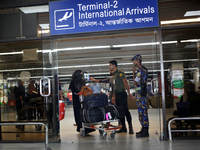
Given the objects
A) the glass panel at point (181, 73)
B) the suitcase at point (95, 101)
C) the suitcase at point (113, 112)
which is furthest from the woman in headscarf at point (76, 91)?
the glass panel at point (181, 73)

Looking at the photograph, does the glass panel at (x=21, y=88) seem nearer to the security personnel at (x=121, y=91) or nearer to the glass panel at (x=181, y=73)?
the security personnel at (x=121, y=91)

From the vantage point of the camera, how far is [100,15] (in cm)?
447

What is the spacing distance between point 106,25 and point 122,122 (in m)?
2.31

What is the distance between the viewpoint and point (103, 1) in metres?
4.48

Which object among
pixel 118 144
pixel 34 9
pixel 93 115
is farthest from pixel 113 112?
pixel 34 9

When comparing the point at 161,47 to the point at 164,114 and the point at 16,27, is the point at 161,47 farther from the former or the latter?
the point at 16,27

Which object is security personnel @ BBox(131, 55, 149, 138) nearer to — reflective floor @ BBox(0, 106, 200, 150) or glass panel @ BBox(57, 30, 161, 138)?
reflective floor @ BBox(0, 106, 200, 150)

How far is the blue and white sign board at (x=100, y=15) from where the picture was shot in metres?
4.37

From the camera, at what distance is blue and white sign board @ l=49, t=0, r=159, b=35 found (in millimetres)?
4371

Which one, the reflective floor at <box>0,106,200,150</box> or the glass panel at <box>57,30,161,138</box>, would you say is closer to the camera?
Answer: the reflective floor at <box>0,106,200,150</box>

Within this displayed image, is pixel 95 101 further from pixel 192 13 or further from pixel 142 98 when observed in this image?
pixel 192 13

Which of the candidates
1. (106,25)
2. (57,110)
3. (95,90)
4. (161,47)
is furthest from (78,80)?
(161,47)

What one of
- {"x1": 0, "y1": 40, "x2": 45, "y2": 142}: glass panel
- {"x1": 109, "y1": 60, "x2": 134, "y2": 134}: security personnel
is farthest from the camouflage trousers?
{"x1": 0, "y1": 40, "x2": 45, "y2": 142}: glass panel

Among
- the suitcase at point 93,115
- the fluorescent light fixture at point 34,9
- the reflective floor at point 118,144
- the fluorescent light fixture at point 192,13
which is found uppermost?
the fluorescent light fixture at point 34,9
